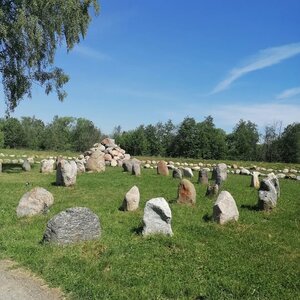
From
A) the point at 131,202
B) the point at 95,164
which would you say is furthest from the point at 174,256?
the point at 95,164

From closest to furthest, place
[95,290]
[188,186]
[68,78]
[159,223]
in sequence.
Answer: [95,290], [159,223], [188,186], [68,78]

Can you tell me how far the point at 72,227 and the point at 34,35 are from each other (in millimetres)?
16120

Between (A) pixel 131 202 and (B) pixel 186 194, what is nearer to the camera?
(A) pixel 131 202

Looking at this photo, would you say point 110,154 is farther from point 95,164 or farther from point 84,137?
point 84,137

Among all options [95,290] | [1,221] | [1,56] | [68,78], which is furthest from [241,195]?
[1,56]

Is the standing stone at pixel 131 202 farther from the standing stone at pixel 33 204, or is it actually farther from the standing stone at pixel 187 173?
the standing stone at pixel 187 173

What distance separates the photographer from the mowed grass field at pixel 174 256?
22.7ft

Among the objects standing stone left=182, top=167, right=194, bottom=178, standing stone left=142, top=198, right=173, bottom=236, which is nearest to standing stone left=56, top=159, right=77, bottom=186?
standing stone left=182, top=167, right=194, bottom=178

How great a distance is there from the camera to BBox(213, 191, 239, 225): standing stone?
36.6 feet

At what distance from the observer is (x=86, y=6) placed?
24812mm

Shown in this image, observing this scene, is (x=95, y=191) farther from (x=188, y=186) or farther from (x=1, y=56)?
(x=1, y=56)

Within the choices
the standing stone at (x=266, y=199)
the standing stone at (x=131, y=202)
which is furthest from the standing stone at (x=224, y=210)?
the standing stone at (x=131, y=202)

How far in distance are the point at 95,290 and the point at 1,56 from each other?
19.8 meters

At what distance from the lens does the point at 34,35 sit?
22422mm
